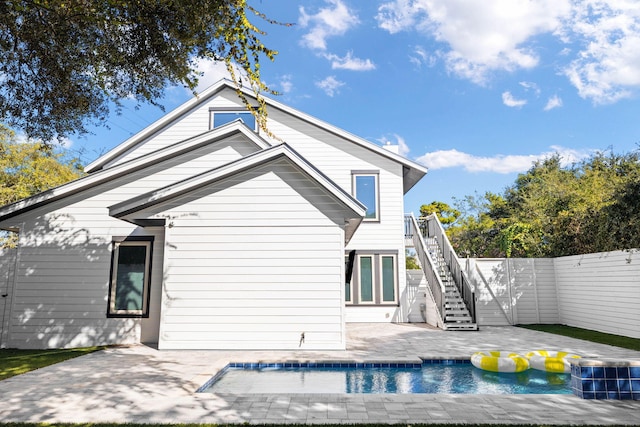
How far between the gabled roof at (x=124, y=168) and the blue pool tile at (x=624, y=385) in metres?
9.09

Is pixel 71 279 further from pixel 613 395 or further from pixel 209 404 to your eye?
pixel 613 395

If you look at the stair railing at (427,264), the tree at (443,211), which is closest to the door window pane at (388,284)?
the stair railing at (427,264)

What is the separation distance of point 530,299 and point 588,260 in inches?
96.7

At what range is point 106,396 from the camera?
5.09 m

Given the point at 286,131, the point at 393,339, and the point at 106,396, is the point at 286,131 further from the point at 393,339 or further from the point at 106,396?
the point at 106,396

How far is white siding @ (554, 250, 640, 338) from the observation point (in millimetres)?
9852

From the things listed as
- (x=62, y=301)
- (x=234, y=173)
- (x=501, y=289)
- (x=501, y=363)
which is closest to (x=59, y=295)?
→ (x=62, y=301)

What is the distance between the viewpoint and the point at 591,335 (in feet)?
34.6

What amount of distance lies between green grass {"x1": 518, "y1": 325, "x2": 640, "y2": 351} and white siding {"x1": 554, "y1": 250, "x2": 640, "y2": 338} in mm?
304

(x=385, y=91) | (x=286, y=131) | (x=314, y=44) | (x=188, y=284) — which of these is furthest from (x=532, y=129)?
(x=188, y=284)

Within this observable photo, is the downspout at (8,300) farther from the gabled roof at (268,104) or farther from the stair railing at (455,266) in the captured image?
the stair railing at (455,266)

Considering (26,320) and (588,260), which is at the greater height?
(588,260)

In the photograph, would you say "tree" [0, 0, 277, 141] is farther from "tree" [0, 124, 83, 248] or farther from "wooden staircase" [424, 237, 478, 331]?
"tree" [0, 124, 83, 248]

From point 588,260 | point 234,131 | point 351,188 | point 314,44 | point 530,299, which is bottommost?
point 530,299
